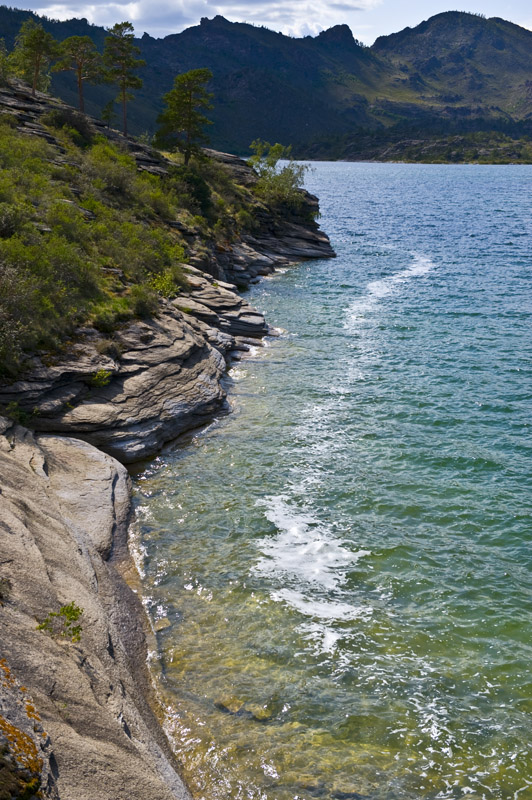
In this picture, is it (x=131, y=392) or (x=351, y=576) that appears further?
(x=131, y=392)

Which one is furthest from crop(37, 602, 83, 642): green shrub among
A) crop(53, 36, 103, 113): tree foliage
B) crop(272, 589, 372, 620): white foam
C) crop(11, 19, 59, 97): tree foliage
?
crop(53, 36, 103, 113): tree foliage

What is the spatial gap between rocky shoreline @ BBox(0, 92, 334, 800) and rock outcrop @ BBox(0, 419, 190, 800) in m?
0.03

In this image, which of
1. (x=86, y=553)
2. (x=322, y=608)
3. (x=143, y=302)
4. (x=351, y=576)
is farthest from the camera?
(x=143, y=302)

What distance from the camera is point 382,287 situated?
53.1m

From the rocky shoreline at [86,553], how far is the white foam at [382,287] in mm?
14268

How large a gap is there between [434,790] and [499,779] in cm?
128

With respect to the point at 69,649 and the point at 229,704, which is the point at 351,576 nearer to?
the point at 229,704

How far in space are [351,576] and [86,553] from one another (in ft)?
22.9

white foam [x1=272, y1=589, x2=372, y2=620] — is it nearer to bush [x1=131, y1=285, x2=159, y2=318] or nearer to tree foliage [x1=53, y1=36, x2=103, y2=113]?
→ bush [x1=131, y1=285, x2=159, y2=318]

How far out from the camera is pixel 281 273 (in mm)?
60938

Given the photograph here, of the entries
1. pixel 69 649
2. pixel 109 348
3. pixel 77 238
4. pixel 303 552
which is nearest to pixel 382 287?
pixel 77 238

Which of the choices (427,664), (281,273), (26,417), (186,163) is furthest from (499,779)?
(186,163)

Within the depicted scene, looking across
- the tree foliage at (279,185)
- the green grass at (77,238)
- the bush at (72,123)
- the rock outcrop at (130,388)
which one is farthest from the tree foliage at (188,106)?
the rock outcrop at (130,388)

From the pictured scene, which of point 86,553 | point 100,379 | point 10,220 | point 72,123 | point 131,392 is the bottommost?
point 86,553
